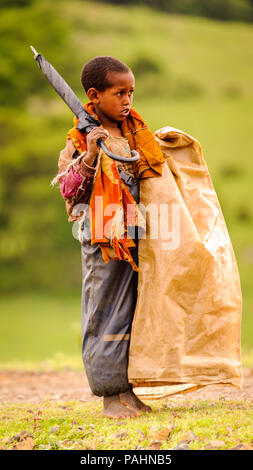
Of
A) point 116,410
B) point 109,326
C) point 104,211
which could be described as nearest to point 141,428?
point 116,410

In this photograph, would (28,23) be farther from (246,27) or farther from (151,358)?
(151,358)

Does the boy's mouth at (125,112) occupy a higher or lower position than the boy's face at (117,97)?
lower

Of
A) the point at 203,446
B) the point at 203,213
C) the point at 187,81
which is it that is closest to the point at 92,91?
the point at 203,213

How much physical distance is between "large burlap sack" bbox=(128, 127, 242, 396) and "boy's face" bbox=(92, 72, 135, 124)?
1.15 feet

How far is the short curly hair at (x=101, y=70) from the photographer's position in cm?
292

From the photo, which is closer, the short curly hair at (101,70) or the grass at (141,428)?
the grass at (141,428)

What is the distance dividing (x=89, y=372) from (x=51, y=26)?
8468 millimetres

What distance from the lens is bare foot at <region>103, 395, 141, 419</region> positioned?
9.84ft

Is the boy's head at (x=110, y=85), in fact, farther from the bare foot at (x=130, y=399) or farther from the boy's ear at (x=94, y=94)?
the bare foot at (x=130, y=399)

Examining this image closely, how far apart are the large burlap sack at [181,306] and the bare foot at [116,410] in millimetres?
139

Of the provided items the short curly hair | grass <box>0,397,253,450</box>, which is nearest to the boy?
the short curly hair

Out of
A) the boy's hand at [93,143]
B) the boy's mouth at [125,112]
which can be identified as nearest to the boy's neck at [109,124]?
the boy's mouth at [125,112]

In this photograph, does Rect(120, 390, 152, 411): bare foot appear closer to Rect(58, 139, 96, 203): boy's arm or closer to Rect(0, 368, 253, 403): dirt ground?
Rect(0, 368, 253, 403): dirt ground

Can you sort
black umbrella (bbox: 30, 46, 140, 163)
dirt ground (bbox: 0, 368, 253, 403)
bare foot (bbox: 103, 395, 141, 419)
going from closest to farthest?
1. black umbrella (bbox: 30, 46, 140, 163)
2. bare foot (bbox: 103, 395, 141, 419)
3. dirt ground (bbox: 0, 368, 253, 403)
